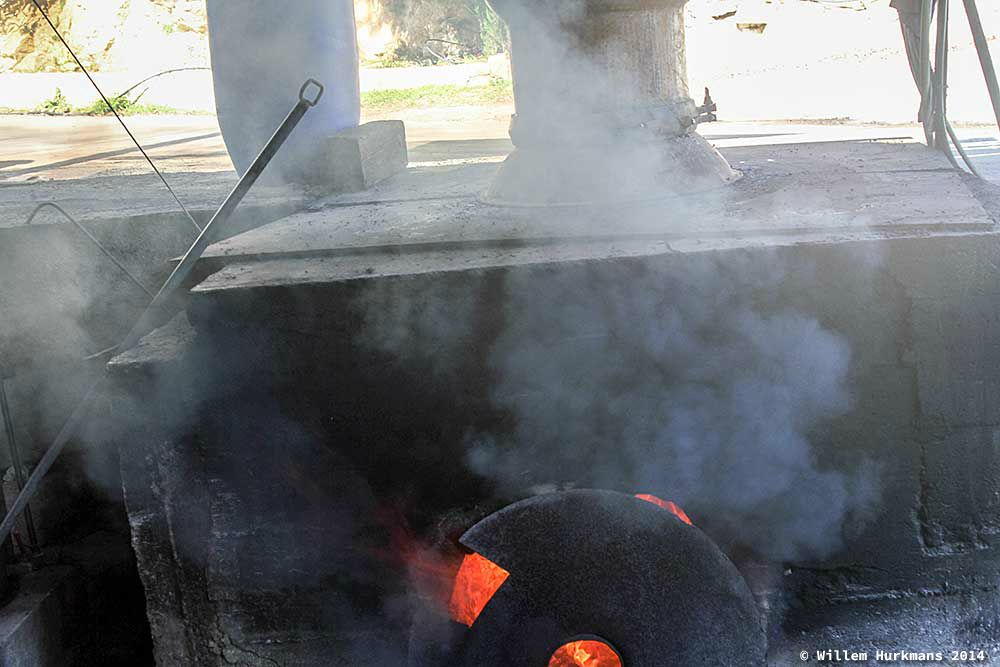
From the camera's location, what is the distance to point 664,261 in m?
2.54

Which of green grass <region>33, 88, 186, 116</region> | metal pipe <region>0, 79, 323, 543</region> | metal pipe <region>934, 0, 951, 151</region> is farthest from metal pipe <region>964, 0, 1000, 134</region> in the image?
green grass <region>33, 88, 186, 116</region>

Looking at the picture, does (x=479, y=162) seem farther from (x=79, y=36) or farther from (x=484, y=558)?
(x=79, y=36)

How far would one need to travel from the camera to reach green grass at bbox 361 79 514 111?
14.8 meters

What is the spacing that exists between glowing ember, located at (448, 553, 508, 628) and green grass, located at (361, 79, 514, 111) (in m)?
12.6

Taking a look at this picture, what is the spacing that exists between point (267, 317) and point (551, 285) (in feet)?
2.60

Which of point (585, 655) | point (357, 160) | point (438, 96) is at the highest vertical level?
point (357, 160)

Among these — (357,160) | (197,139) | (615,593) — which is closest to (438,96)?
(197,139)

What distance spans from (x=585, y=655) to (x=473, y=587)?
389 mm

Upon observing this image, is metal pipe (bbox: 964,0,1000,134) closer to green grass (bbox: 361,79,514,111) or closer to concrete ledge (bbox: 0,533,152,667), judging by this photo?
concrete ledge (bbox: 0,533,152,667)

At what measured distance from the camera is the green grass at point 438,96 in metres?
14.8

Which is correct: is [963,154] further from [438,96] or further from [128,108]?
[128,108]

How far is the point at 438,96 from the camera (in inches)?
606

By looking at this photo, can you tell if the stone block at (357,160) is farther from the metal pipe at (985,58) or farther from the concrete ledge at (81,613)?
the metal pipe at (985,58)

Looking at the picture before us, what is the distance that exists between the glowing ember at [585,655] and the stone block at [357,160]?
8.39 ft
